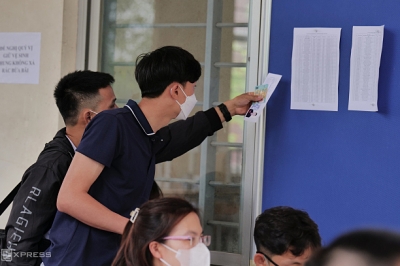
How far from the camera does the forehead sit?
5.65ft

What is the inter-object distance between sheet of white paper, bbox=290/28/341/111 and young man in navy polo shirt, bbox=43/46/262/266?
19.6 inches

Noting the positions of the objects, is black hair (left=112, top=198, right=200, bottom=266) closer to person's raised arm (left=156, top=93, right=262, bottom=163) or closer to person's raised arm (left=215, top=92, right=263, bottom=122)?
person's raised arm (left=156, top=93, right=262, bottom=163)

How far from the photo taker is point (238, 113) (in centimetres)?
250

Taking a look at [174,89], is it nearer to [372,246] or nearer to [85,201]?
[85,201]

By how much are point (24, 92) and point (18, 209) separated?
0.95m

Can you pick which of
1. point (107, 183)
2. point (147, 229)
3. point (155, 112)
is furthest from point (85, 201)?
point (155, 112)

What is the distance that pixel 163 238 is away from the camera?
5.58 ft

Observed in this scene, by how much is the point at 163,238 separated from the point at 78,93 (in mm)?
985

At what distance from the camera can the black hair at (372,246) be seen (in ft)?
2.26

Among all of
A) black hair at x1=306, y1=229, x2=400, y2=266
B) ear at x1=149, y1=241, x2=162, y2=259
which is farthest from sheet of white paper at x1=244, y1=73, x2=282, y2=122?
black hair at x1=306, y1=229, x2=400, y2=266

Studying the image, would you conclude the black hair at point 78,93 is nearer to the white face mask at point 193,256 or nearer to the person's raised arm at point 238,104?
the person's raised arm at point 238,104

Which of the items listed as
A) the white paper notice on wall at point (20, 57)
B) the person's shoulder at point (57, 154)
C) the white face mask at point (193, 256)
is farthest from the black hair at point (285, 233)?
the white paper notice on wall at point (20, 57)

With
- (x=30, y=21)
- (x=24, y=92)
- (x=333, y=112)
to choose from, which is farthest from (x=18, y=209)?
(x=333, y=112)

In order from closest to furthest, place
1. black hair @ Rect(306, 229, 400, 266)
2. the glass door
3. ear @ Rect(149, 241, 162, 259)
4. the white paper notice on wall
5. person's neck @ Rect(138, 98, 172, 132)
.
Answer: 1. black hair @ Rect(306, 229, 400, 266)
2. ear @ Rect(149, 241, 162, 259)
3. person's neck @ Rect(138, 98, 172, 132)
4. the glass door
5. the white paper notice on wall
